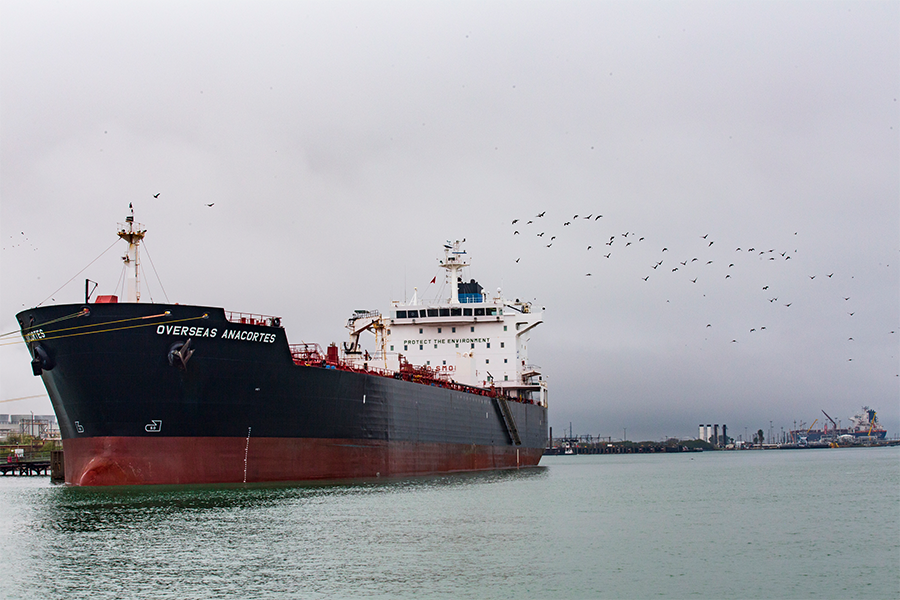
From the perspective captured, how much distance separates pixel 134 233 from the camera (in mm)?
23609

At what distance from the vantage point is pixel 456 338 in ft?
125

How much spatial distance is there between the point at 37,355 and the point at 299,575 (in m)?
12.6

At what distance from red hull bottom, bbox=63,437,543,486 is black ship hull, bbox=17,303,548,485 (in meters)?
0.03

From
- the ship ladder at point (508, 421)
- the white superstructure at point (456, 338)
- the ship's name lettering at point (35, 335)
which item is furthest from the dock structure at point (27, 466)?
the ship's name lettering at point (35, 335)

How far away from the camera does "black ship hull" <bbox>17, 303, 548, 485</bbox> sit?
21.0 meters

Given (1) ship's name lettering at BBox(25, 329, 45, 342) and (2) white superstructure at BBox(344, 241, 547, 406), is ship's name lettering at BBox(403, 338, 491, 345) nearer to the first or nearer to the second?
(2) white superstructure at BBox(344, 241, 547, 406)

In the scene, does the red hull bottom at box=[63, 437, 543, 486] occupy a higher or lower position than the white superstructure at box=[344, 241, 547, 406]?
lower

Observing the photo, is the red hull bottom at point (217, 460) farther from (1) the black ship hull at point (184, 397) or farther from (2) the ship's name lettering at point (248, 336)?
(2) the ship's name lettering at point (248, 336)

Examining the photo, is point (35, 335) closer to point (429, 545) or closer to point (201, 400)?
point (201, 400)

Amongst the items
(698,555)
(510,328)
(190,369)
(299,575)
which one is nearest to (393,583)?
(299,575)

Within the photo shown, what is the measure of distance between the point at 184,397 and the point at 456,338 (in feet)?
59.1

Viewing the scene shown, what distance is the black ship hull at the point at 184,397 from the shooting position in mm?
21031

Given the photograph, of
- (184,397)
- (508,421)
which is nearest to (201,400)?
(184,397)

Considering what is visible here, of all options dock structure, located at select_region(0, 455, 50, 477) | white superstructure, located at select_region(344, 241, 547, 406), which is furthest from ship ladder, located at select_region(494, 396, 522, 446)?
dock structure, located at select_region(0, 455, 50, 477)
